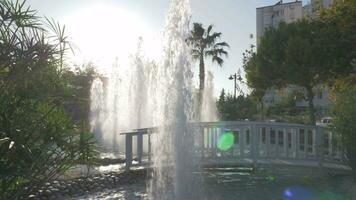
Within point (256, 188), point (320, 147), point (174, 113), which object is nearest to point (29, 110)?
Answer: point (174, 113)

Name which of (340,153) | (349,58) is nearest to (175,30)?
(340,153)

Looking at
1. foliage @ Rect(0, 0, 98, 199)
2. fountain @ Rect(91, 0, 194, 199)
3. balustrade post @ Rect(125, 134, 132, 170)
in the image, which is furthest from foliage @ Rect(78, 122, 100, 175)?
balustrade post @ Rect(125, 134, 132, 170)

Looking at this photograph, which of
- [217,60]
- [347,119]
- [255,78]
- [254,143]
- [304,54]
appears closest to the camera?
[347,119]

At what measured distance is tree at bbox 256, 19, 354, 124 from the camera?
16.8 metres

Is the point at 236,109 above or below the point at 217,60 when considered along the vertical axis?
below

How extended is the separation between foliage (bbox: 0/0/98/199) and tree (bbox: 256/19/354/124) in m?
13.7

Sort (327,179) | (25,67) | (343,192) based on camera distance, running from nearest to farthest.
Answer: (25,67)
(343,192)
(327,179)

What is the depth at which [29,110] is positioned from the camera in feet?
13.5

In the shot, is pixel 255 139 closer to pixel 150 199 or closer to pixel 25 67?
pixel 150 199

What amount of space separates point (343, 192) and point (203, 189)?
2.83 m

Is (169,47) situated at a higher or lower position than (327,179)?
higher

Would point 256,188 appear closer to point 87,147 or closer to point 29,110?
point 87,147

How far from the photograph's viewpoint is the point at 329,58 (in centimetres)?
1756

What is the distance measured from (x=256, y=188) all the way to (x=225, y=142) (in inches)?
81.1
